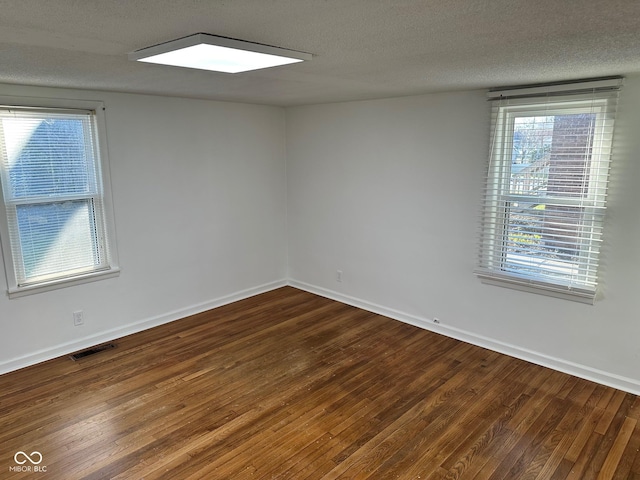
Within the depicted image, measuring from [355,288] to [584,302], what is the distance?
87.2 inches

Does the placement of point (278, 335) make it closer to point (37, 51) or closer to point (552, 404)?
point (552, 404)

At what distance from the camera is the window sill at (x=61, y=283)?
3.42 m

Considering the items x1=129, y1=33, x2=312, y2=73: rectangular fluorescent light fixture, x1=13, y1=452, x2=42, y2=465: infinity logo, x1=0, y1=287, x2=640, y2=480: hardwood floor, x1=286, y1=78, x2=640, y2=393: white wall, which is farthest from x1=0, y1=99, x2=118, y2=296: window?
x1=286, y1=78, x2=640, y2=393: white wall

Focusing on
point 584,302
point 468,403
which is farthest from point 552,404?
point 584,302

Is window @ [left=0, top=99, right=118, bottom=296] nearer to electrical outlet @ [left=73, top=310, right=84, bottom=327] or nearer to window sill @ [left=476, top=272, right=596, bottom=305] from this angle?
electrical outlet @ [left=73, top=310, right=84, bottom=327]

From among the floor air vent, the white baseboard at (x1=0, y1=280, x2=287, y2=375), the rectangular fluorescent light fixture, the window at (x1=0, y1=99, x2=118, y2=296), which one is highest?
the rectangular fluorescent light fixture

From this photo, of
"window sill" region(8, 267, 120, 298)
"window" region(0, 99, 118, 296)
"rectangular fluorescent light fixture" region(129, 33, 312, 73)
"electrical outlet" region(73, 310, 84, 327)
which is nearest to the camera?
"rectangular fluorescent light fixture" region(129, 33, 312, 73)

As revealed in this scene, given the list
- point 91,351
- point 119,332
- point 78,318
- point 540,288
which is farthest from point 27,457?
point 540,288

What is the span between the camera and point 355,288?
15.8ft

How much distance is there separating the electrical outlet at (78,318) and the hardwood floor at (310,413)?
0.30 m

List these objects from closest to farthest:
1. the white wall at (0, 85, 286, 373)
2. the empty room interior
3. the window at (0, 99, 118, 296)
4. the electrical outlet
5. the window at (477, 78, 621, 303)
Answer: the empty room interior, the window at (477, 78, 621, 303), the window at (0, 99, 118, 296), the white wall at (0, 85, 286, 373), the electrical outlet

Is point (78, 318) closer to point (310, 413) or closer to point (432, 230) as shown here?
point (310, 413)

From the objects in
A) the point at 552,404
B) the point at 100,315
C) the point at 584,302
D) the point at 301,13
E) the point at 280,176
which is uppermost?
the point at 301,13

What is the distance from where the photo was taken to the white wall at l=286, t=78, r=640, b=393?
310 cm
